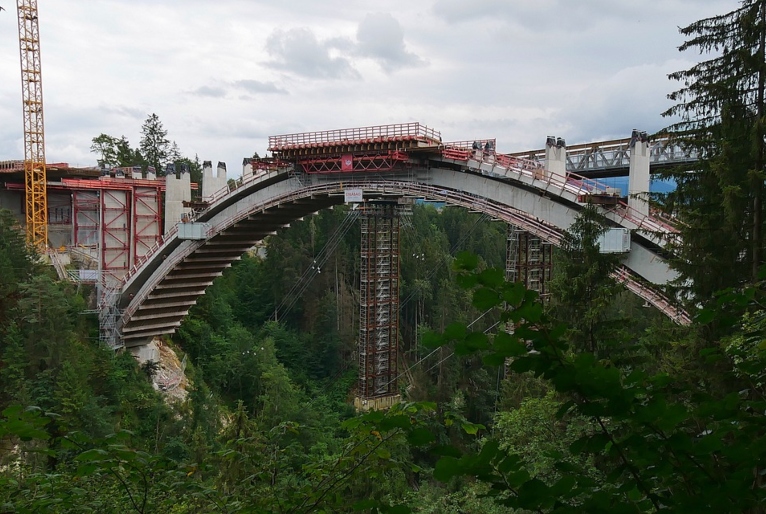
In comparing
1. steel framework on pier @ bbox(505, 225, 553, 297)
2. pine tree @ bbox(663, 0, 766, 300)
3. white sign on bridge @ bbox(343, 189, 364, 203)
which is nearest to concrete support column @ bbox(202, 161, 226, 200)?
white sign on bridge @ bbox(343, 189, 364, 203)

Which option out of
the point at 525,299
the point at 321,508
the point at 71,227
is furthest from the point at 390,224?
the point at 525,299

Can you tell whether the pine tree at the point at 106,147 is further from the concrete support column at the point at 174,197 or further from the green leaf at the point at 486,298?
the green leaf at the point at 486,298

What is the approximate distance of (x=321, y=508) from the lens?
4.53 m

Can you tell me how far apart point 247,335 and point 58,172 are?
1622cm

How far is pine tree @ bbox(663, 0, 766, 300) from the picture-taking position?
37.8 feet

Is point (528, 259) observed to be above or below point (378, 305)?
above

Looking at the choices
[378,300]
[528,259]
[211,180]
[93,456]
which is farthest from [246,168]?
[93,456]

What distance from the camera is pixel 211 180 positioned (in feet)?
111

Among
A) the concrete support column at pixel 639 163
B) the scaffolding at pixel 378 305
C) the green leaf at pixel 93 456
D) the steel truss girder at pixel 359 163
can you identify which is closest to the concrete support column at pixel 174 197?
the steel truss girder at pixel 359 163

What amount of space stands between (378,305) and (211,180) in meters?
11.9

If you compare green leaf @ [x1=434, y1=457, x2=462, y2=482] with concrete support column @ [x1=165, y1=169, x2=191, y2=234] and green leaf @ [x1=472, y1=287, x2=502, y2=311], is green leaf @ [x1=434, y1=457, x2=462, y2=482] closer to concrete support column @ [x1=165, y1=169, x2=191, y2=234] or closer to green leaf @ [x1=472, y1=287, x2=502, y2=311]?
green leaf @ [x1=472, y1=287, x2=502, y2=311]

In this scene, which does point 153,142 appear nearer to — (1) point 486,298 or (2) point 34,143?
(2) point 34,143

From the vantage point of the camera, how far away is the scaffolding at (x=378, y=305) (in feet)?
102

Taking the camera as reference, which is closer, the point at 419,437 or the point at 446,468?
the point at 446,468
